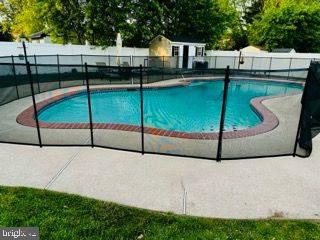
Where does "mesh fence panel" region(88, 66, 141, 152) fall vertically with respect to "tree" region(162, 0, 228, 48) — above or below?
below

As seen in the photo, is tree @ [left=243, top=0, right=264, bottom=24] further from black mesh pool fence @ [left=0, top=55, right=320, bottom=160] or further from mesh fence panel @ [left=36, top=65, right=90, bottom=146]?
mesh fence panel @ [left=36, top=65, right=90, bottom=146]

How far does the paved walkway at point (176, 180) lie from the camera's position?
4016mm

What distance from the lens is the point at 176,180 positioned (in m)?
4.71

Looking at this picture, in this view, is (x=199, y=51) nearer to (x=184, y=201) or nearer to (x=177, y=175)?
(x=177, y=175)

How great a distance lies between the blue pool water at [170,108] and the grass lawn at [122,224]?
19.1 feet

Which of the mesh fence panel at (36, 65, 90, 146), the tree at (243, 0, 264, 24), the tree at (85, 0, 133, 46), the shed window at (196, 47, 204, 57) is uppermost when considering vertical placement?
the tree at (243, 0, 264, 24)

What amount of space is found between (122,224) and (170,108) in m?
9.55

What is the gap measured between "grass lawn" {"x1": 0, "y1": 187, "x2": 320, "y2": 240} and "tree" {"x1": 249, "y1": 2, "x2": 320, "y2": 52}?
109 feet

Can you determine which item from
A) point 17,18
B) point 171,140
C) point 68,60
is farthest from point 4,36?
point 171,140

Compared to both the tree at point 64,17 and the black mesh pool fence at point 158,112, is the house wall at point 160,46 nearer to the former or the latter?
the black mesh pool fence at point 158,112

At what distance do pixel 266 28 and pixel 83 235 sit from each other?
119ft

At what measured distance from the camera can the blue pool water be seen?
997cm

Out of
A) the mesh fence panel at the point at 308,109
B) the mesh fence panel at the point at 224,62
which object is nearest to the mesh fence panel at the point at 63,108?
the mesh fence panel at the point at 308,109

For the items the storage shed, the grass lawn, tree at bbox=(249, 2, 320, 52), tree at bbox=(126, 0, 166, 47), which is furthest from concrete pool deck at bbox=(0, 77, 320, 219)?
tree at bbox=(249, 2, 320, 52)
